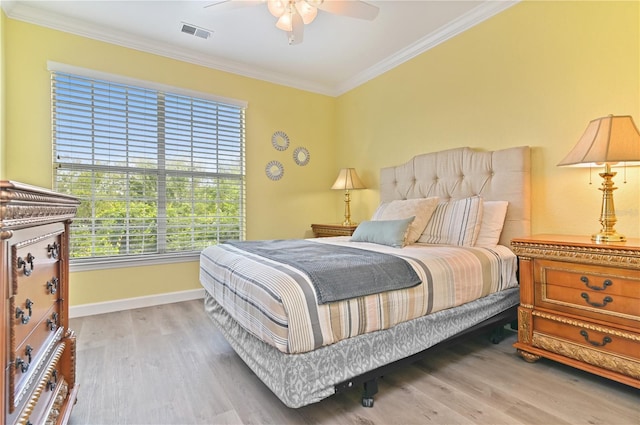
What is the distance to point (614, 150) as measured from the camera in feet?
5.72

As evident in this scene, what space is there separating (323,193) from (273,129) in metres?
1.11

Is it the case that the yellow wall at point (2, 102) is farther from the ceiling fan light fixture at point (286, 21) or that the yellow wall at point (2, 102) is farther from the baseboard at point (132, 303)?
the ceiling fan light fixture at point (286, 21)

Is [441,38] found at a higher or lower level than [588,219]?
higher

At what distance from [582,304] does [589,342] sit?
201 mm

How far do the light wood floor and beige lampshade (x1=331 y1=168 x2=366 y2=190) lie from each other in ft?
6.94

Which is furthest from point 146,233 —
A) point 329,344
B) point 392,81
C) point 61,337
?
point 392,81

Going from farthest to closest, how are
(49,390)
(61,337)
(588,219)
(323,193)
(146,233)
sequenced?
(323,193), (146,233), (588,219), (61,337), (49,390)

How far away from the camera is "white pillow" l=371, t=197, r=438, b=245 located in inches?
106

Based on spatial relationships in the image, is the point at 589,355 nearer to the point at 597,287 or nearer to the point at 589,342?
the point at 589,342

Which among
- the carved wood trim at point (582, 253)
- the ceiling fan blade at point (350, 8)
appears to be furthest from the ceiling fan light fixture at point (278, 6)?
the carved wood trim at point (582, 253)

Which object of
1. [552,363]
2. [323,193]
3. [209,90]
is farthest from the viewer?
[323,193]

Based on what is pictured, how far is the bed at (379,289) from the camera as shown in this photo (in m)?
1.39

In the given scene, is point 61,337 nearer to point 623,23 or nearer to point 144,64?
point 144,64

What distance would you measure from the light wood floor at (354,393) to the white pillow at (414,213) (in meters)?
0.90
